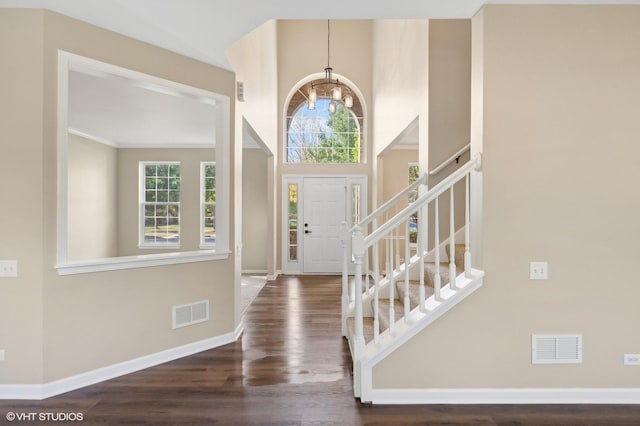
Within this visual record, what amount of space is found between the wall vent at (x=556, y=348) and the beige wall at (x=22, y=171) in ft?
10.9

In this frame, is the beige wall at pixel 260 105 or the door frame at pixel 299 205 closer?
Result: the beige wall at pixel 260 105

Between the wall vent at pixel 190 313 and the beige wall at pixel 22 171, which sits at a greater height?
the beige wall at pixel 22 171

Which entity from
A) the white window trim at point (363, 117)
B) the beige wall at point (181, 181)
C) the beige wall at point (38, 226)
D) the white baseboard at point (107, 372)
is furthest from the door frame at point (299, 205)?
the beige wall at point (38, 226)

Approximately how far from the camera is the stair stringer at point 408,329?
95.2 inches

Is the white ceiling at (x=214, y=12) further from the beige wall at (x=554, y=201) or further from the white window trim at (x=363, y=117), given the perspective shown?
the white window trim at (x=363, y=117)

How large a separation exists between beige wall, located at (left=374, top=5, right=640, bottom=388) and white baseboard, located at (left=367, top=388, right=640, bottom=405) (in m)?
0.05

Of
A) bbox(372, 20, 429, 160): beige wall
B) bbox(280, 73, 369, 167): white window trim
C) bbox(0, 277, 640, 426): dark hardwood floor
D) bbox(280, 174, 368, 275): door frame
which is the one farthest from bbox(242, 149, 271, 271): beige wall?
bbox(0, 277, 640, 426): dark hardwood floor

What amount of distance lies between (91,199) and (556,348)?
716 cm

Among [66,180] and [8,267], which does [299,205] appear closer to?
[66,180]

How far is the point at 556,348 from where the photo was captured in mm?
2475

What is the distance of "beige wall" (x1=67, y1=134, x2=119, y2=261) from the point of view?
20.4 ft

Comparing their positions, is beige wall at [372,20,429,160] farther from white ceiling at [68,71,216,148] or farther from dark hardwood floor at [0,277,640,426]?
dark hardwood floor at [0,277,640,426]

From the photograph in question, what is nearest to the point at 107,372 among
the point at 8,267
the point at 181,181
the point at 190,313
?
the point at 190,313

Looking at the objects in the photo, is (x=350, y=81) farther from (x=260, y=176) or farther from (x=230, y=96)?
(x=230, y=96)
